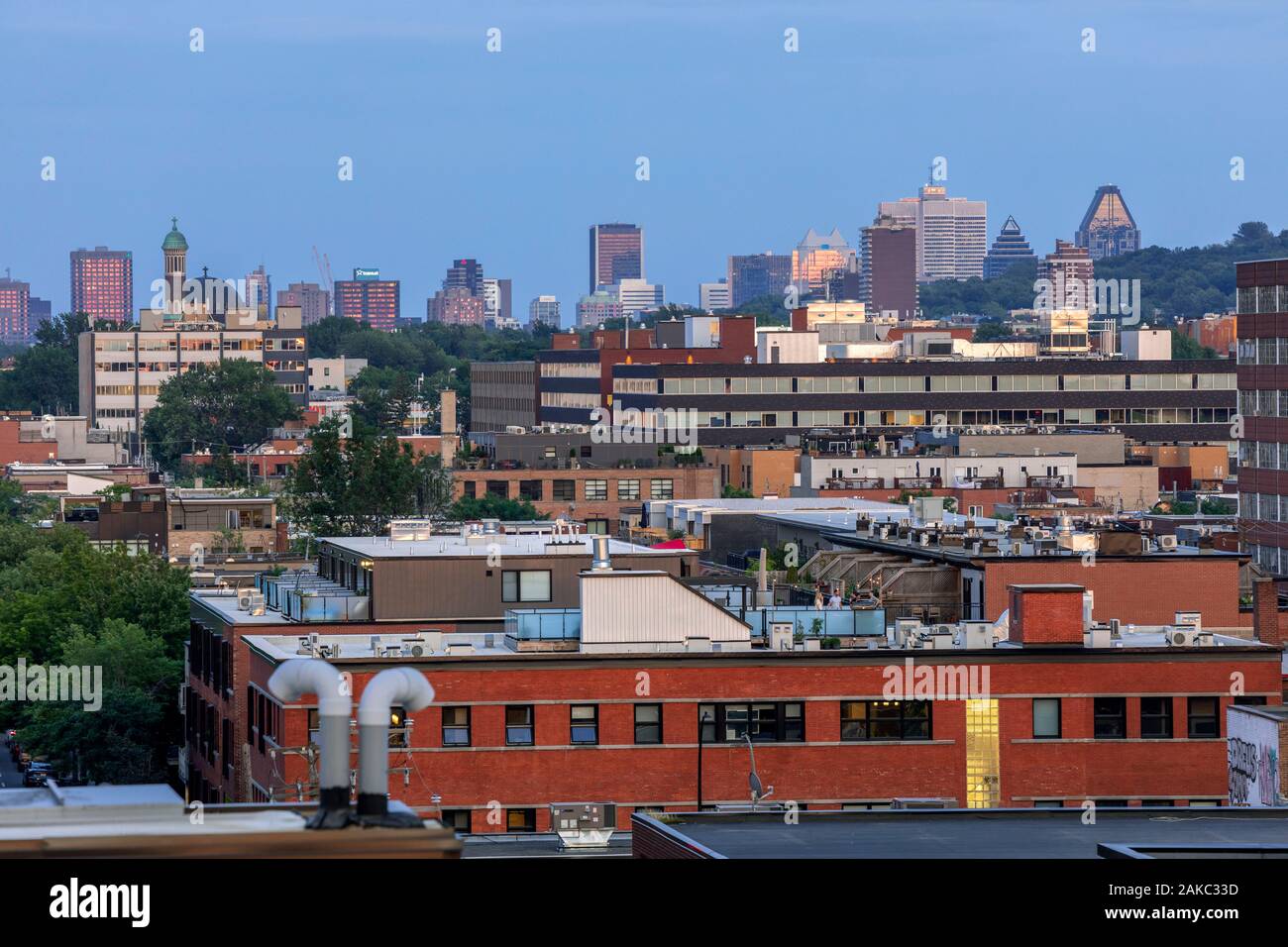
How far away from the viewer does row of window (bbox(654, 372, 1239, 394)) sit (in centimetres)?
14700

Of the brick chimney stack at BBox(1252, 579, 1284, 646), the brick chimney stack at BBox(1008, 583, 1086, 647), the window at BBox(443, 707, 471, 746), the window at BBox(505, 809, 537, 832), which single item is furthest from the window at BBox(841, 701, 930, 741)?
the brick chimney stack at BBox(1252, 579, 1284, 646)

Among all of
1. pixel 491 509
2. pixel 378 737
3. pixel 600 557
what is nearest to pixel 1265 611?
pixel 600 557

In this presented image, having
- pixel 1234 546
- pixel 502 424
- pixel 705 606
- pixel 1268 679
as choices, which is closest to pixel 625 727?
pixel 705 606

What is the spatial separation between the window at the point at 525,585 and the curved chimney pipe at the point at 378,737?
4290cm

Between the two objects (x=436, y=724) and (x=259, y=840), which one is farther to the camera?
(x=436, y=724)

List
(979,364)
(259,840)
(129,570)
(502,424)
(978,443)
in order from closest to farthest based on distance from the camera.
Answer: (259,840) → (129,570) → (978,443) → (979,364) → (502,424)

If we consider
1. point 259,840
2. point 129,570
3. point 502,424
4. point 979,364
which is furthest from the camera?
point 502,424

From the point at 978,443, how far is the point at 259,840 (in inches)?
4533

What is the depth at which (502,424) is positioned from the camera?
196 metres

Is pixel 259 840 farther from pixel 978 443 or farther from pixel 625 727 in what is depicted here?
pixel 978 443

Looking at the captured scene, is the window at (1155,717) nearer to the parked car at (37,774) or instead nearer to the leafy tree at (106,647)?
the leafy tree at (106,647)

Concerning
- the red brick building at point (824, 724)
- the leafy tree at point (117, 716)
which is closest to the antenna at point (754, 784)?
the red brick building at point (824, 724)

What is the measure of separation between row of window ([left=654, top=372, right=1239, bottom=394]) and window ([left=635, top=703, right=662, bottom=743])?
106369 mm

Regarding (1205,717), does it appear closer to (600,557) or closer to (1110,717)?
(1110,717)
